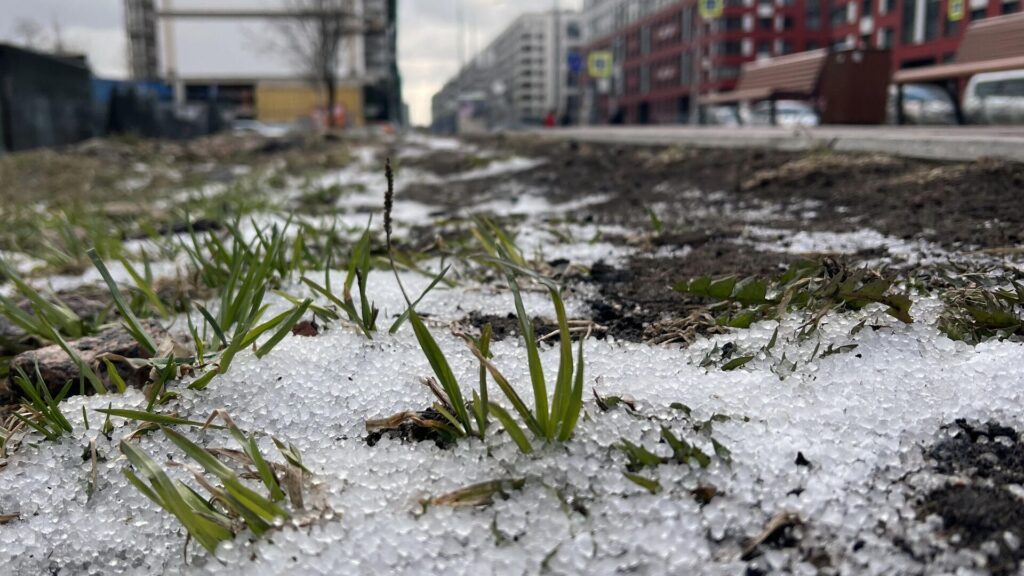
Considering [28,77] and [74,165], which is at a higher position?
[28,77]

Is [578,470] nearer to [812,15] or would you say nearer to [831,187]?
[831,187]

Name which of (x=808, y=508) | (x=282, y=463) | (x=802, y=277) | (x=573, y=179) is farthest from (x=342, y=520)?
(x=573, y=179)

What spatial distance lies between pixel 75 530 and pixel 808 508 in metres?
0.90

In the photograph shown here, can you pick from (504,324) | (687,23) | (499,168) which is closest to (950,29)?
(499,168)

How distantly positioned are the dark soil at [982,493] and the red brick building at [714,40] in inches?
1287

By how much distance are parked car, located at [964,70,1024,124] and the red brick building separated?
20.5 m

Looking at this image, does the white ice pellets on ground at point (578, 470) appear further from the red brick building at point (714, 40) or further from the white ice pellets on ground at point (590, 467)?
the red brick building at point (714, 40)

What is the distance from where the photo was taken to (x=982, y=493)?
0.81 m

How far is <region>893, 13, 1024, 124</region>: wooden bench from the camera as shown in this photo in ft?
21.5

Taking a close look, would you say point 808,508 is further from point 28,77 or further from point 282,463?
point 28,77

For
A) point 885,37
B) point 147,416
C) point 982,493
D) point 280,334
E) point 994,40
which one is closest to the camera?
point 982,493

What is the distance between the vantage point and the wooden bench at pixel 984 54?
6.56m

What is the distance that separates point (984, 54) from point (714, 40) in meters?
56.3

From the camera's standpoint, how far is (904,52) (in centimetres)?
2784
